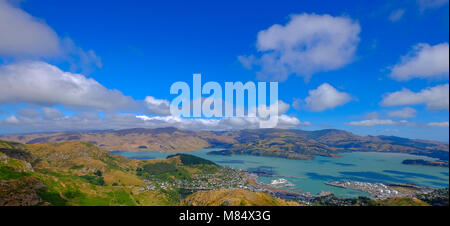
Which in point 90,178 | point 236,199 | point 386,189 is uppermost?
point 236,199

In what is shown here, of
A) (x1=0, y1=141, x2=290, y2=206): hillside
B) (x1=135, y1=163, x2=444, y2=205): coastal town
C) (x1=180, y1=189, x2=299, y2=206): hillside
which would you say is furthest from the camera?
(x1=135, y1=163, x2=444, y2=205): coastal town

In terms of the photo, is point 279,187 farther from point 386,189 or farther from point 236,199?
point 236,199

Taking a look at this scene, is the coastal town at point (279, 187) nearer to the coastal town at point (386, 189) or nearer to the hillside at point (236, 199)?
the coastal town at point (386, 189)

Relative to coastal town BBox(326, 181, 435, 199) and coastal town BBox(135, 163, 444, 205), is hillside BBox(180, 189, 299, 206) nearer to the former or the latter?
coastal town BBox(135, 163, 444, 205)

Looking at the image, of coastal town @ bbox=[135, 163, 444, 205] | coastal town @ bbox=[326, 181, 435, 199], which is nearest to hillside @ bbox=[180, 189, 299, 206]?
coastal town @ bbox=[135, 163, 444, 205]

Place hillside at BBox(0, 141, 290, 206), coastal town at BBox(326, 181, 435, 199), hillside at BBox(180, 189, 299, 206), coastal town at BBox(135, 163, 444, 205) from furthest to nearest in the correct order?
coastal town at BBox(326, 181, 435, 199)
coastal town at BBox(135, 163, 444, 205)
hillside at BBox(0, 141, 290, 206)
hillside at BBox(180, 189, 299, 206)

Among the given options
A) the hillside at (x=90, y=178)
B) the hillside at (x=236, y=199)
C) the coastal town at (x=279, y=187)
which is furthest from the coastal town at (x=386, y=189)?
the hillside at (x=236, y=199)

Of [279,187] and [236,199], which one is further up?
[236,199]

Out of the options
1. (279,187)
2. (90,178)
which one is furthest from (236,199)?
(90,178)

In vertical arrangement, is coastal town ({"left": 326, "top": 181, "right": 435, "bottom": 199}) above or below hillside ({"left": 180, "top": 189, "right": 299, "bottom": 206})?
below
